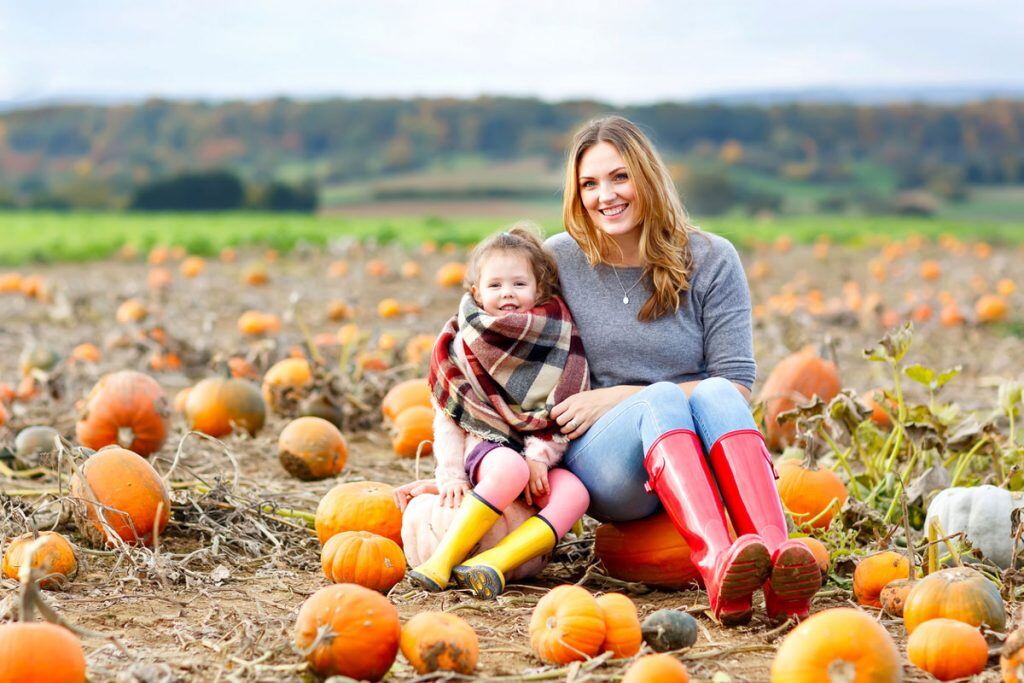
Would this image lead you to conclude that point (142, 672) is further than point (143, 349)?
No

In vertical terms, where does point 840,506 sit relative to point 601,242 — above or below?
below

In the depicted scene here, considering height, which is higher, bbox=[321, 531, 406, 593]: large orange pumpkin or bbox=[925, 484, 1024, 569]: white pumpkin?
bbox=[925, 484, 1024, 569]: white pumpkin

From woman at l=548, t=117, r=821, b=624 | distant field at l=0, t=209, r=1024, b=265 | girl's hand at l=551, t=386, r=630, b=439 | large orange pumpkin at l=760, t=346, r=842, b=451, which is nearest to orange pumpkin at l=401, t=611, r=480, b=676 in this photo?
woman at l=548, t=117, r=821, b=624

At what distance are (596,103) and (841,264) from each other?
10.5 m

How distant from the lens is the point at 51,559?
3.52 metres

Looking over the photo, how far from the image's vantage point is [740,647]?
3.06m

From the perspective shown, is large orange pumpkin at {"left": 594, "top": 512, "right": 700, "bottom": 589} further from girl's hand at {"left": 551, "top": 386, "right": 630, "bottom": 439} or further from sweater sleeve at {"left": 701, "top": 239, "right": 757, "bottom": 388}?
sweater sleeve at {"left": 701, "top": 239, "right": 757, "bottom": 388}

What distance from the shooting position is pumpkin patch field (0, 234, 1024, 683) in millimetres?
2793

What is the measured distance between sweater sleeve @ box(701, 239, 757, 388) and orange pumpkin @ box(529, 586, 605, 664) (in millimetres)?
1254

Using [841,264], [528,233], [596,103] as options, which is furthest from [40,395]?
[596,103]

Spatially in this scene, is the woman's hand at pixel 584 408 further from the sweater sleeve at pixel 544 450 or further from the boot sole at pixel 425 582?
the boot sole at pixel 425 582

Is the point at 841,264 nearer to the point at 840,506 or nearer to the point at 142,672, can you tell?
the point at 840,506

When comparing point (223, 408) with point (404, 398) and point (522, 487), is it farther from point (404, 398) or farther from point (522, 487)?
point (522, 487)

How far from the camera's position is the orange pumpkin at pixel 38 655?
Answer: 2539 millimetres
